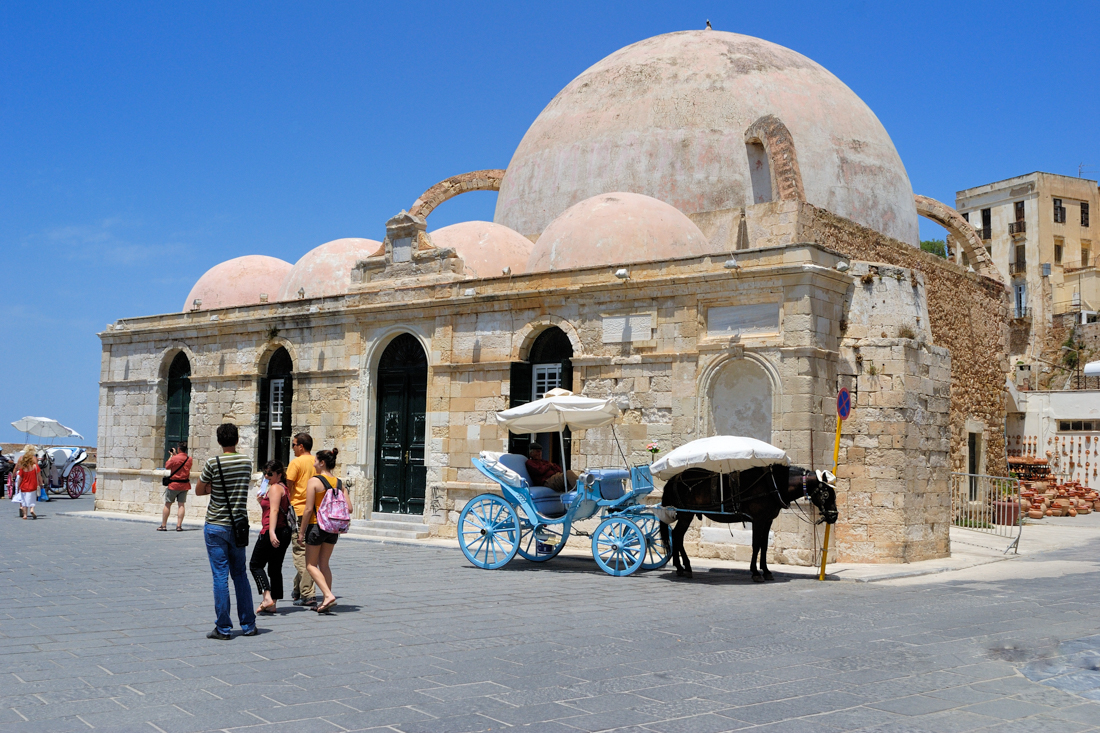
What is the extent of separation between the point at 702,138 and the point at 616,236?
12.6 ft

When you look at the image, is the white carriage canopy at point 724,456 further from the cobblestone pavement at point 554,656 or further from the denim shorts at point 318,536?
the denim shorts at point 318,536

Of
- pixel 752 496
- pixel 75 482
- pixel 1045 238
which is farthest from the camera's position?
pixel 1045 238

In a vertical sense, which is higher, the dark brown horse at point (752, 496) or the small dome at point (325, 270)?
the small dome at point (325, 270)

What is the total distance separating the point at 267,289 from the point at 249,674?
17471mm

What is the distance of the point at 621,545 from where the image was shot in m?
11.5

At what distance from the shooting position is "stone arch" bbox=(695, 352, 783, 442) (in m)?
13.1

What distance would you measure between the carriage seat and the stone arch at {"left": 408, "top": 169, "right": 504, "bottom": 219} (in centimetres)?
964

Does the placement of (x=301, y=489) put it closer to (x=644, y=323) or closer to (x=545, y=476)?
(x=545, y=476)

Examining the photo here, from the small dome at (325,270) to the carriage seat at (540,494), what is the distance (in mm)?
8372

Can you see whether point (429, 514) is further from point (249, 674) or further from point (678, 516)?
point (249, 674)

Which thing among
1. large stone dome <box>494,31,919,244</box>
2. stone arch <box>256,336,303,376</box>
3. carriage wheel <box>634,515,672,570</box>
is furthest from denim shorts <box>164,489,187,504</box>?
carriage wheel <box>634,515,672,570</box>

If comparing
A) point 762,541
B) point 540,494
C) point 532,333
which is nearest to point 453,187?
point 532,333

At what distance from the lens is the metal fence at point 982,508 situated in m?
17.7

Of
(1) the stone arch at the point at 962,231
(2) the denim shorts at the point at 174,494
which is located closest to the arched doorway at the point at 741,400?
(2) the denim shorts at the point at 174,494
